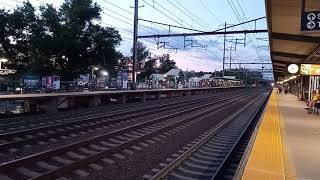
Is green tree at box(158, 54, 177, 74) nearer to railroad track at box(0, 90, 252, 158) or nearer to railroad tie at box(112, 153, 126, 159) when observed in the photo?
railroad track at box(0, 90, 252, 158)

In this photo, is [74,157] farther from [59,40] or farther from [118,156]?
[59,40]

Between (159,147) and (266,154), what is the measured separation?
13.1 feet

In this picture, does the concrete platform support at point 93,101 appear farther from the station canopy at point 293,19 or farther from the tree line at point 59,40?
the tree line at point 59,40

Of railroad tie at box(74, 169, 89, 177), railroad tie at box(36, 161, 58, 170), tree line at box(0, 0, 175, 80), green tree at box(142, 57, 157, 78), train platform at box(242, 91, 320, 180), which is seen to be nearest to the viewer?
Result: train platform at box(242, 91, 320, 180)

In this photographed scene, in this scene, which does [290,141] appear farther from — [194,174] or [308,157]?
[194,174]

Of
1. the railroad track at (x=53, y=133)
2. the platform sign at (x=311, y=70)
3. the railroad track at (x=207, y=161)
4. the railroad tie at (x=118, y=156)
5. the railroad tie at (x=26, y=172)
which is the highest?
the platform sign at (x=311, y=70)

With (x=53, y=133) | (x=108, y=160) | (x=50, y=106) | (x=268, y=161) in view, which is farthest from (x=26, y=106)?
(x=268, y=161)

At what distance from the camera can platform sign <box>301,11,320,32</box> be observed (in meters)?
9.67

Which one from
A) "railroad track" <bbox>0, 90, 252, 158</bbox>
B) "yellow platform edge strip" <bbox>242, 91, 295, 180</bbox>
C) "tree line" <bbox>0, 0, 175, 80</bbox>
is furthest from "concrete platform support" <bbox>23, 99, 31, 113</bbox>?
"tree line" <bbox>0, 0, 175, 80</bbox>

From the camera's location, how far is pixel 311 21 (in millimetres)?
9727

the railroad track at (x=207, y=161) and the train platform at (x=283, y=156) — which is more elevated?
the train platform at (x=283, y=156)

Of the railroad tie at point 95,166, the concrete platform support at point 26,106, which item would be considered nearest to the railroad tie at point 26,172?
the railroad tie at point 95,166

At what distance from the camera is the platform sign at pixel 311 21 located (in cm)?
967

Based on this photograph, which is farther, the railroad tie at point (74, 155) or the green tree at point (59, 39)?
the green tree at point (59, 39)
